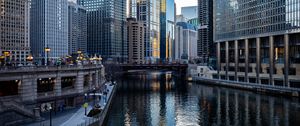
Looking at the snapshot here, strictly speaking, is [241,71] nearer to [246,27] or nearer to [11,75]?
[246,27]

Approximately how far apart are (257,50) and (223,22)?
40.2 m

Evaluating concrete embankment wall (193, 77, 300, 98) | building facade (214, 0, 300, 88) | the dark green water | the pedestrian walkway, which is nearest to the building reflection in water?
the dark green water

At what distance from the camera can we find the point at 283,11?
119625mm

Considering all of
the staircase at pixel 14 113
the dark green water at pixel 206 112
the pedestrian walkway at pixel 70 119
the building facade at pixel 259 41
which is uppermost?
the building facade at pixel 259 41

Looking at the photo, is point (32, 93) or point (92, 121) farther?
point (32, 93)

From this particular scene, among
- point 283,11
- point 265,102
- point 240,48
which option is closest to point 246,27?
point 240,48

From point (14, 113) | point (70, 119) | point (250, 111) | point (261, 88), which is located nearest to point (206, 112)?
point (250, 111)

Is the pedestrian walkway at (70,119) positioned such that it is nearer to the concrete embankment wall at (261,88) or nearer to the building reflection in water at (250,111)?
the building reflection in water at (250,111)

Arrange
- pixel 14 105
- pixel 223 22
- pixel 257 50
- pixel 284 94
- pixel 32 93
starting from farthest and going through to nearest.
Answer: pixel 223 22 < pixel 257 50 < pixel 284 94 < pixel 32 93 < pixel 14 105

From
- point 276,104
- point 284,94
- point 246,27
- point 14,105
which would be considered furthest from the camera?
point 246,27

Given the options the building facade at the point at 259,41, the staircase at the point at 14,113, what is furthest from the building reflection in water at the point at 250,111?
the staircase at the point at 14,113

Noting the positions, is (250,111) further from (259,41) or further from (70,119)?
(259,41)

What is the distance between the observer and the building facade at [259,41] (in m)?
114

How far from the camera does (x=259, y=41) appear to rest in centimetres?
13162
